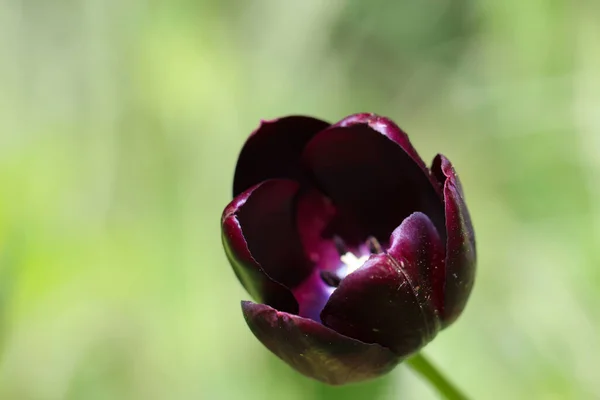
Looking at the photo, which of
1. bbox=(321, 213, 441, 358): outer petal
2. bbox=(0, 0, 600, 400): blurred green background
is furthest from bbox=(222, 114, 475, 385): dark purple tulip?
bbox=(0, 0, 600, 400): blurred green background

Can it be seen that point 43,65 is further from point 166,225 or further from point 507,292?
point 507,292

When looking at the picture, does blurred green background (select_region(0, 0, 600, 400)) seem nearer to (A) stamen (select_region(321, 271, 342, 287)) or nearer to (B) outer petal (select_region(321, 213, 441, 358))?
(A) stamen (select_region(321, 271, 342, 287))

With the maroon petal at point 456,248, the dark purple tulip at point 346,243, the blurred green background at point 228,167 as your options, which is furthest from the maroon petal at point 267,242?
the blurred green background at point 228,167

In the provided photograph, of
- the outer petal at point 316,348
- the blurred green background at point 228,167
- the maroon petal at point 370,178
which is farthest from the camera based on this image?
the blurred green background at point 228,167

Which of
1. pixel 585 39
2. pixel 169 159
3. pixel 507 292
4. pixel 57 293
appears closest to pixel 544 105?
pixel 585 39

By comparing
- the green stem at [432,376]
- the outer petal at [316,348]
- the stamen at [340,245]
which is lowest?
the green stem at [432,376]

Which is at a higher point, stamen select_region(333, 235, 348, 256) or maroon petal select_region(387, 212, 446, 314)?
stamen select_region(333, 235, 348, 256)

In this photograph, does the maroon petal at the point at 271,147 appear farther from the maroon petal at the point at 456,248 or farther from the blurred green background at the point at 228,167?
the blurred green background at the point at 228,167
